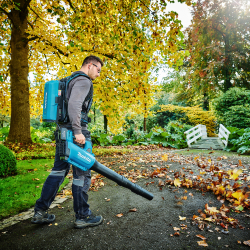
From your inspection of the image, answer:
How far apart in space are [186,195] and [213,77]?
13913 mm

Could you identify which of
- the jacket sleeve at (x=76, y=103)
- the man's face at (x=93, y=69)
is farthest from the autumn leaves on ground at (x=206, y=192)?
the man's face at (x=93, y=69)

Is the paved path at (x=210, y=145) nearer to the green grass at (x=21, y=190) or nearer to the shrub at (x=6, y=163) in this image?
the green grass at (x=21, y=190)

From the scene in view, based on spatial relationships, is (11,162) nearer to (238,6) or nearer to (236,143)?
(236,143)

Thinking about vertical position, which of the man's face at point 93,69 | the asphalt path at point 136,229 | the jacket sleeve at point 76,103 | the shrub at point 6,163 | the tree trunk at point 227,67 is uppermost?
the tree trunk at point 227,67

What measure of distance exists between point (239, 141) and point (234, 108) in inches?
158

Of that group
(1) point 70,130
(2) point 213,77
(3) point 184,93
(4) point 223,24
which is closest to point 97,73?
→ (1) point 70,130

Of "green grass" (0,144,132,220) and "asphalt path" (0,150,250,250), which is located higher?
"asphalt path" (0,150,250,250)

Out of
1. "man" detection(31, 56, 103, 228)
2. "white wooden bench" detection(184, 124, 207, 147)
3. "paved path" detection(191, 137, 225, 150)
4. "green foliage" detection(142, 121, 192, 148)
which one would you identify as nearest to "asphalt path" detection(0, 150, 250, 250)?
"man" detection(31, 56, 103, 228)

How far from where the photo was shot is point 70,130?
209 centimetres

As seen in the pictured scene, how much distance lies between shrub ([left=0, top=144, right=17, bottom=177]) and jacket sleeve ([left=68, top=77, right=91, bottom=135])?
3046 millimetres

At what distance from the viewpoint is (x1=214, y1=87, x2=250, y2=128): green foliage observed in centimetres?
1066

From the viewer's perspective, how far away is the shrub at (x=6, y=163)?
4.00 m

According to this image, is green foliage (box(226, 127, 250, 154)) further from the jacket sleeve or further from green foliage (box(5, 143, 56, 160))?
green foliage (box(5, 143, 56, 160))

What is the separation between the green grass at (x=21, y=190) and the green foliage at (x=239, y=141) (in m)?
6.88
